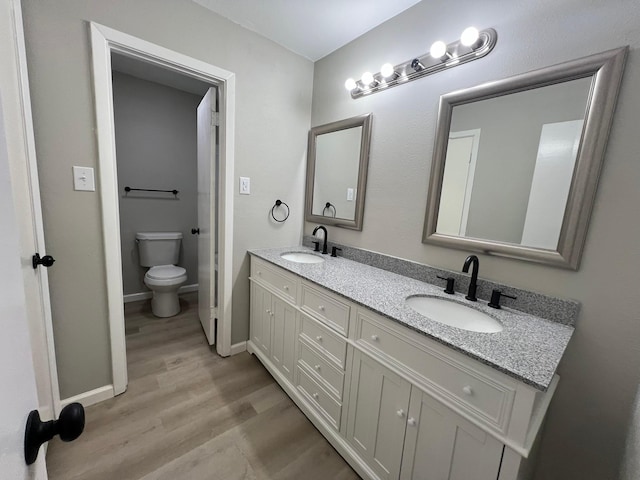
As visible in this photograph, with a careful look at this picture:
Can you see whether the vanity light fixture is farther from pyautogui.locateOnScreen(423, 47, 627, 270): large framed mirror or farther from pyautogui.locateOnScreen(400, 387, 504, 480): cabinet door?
pyautogui.locateOnScreen(400, 387, 504, 480): cabinet door

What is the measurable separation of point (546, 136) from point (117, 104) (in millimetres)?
3292

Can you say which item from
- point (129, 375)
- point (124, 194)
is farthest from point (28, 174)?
point (124, 194)

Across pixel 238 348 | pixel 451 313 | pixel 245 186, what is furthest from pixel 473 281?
pixel 238 348

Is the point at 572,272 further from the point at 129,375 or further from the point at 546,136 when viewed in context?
the point at 129,375

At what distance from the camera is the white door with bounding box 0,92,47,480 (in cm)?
31

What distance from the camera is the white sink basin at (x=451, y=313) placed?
114 centimetres

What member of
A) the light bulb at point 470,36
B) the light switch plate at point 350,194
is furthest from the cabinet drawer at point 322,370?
the light bulb at point 470,36

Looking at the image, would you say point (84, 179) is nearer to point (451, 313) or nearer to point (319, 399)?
point (319, 399)

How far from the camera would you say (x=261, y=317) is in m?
1.90

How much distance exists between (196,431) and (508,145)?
6.83ft

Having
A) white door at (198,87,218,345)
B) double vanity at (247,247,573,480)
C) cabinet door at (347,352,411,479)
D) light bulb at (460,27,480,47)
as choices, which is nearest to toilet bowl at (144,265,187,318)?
white door at (198,87,218,345)

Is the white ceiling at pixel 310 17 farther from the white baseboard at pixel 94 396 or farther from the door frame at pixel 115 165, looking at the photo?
the white baseboard at pixel 94 396

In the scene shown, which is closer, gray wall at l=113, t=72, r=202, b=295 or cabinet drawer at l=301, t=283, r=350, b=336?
cabinet drawer at l=301, t=283, r=350, b=336

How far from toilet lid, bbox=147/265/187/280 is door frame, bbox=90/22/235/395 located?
2.46 ft
